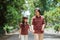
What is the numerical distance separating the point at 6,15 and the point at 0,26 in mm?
2260

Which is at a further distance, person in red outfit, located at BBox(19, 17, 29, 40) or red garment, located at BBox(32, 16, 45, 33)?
person in red outfit, located at BBox(19, 17, 29, 40)

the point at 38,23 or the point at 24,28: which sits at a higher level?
the point at 38,23

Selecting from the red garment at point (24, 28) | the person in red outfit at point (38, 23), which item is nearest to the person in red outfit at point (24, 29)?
the red garment at point (24, 28)

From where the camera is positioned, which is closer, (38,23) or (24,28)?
(38,23)

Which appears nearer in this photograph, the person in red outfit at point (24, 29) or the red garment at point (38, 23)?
the red garment at point (38, 23)

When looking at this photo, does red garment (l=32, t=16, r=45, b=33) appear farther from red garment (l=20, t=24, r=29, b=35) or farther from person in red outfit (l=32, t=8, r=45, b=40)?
red garment (l=20, t=24, r=29, b=35)

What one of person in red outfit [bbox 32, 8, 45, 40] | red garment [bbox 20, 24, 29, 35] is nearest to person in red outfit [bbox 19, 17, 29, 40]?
red garment [bbox 20, 24, 29, 35]

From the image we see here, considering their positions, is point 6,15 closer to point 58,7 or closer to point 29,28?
point 58,7

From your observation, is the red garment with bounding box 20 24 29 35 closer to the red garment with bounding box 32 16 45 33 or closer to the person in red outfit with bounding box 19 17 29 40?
the person in red outfit with bounding box 19 17 29 40

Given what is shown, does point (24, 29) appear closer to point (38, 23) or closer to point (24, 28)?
point (24, 28)

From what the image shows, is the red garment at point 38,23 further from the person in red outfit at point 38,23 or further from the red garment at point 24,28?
the red garment at point 24,28

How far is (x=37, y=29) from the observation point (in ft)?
31.2

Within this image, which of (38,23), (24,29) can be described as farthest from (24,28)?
(38,23)

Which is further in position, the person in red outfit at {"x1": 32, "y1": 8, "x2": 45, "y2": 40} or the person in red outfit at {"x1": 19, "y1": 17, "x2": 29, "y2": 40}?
the person in red outfit at {"x1": 19, "y1": 17, "x2": 29, "y2": 40}
